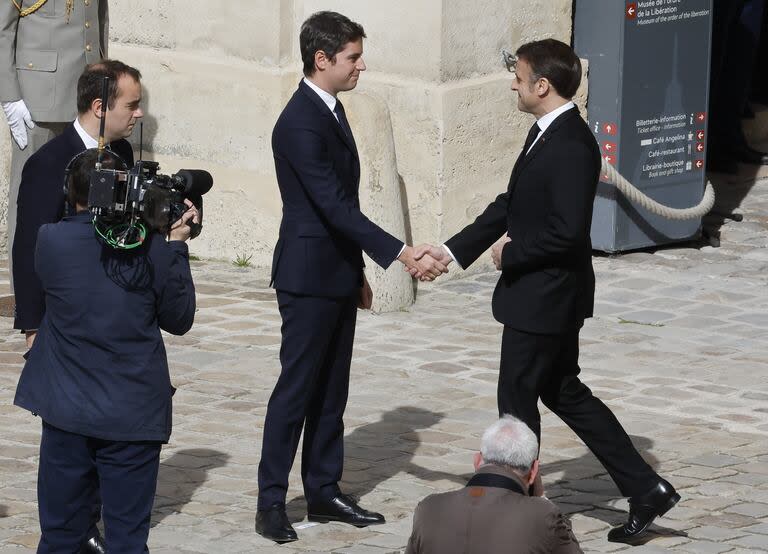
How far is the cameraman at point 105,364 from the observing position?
509 cm

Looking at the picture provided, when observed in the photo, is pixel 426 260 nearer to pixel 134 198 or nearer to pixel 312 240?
pixel 312 240

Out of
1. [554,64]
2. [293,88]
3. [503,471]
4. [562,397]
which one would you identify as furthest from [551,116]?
Answer: [293,88]

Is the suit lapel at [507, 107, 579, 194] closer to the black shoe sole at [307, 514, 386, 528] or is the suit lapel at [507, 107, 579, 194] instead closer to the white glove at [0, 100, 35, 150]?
the black shoe sole at [307, 514, 386, 528]

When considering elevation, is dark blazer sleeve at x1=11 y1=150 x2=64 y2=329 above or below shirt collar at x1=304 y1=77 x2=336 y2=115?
below

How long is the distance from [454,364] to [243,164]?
2898mm

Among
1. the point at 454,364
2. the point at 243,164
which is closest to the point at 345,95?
the point at 243,164

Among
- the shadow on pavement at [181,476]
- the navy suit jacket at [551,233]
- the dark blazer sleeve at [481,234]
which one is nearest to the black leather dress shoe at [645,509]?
the navy suit jacket at [551,233]

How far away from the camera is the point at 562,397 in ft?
20.8

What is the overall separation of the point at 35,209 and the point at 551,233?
185cm

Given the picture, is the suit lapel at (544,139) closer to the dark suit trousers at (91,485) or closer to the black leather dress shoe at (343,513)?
the black leather dress shoe at (343,513)

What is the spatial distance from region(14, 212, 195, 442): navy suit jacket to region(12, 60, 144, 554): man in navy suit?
79 centimetres

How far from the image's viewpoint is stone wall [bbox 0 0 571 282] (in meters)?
10.4

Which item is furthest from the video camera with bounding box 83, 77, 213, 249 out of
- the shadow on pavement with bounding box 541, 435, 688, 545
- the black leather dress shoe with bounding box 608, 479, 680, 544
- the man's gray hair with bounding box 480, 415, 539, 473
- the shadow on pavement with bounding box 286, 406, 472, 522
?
the shadow on pavement with bounding box 541, 435, 688, 545

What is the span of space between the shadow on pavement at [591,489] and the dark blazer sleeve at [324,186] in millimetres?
1345
